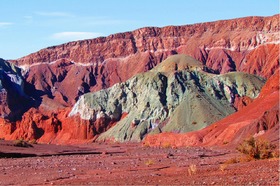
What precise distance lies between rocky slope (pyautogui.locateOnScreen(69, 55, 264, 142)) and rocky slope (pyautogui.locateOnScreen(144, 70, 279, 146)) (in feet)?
40.5

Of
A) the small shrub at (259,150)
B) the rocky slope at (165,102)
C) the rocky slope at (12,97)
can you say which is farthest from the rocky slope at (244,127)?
the rocky slope at (12,97)

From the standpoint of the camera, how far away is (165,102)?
11400 centimetres

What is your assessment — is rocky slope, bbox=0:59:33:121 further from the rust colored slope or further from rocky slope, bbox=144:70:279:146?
rocky slope, bbox=144:70:279:146

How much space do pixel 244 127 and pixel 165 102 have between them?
166ft

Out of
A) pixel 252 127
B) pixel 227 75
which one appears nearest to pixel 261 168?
pixel 252 127

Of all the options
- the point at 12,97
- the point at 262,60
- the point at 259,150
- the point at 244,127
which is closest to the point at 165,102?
the point at 244,127

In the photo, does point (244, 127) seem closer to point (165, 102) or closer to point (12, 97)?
point (165, 102)

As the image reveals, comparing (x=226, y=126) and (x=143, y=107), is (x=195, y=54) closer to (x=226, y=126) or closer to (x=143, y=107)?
(x=143, y=107)

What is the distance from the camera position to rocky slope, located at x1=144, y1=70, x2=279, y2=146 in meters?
57.1

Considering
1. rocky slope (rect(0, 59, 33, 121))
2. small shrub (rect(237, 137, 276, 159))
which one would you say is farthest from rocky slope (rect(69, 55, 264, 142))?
small shrub (rect(237, 137, 276, 159))

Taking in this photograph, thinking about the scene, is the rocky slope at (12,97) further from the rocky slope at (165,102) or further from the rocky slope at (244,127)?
the rocky slope at (244,127)

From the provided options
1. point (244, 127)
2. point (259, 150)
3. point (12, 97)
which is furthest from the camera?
point (12, 97)

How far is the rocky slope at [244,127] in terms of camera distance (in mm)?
57128

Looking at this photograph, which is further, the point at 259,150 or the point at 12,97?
the point at 12,97
